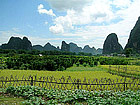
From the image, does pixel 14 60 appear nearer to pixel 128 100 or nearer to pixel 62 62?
pixel 62 62

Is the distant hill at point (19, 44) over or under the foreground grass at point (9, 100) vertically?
over

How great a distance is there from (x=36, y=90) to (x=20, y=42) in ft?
256

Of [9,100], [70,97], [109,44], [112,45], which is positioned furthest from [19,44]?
[70,97]

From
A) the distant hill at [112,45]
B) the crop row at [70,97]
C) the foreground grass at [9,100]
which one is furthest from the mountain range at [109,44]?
the foreground grass at [9,100]

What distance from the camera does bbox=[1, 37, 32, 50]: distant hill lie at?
7806cm

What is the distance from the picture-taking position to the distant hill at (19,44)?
7806cm

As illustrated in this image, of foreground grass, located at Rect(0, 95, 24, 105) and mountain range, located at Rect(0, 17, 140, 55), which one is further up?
mountain range, located at Rect(0, 17, 140, 55)

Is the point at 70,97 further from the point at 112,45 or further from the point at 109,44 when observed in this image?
the point at 109,44

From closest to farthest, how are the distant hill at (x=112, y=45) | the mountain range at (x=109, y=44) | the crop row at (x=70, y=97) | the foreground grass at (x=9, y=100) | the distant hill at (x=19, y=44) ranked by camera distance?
the foreground grass at (x=9, y=100) → the crop row at (x=70, y=97) → the distant hill at (x=19, y=44) → the mountain range at (x=109, y=44) → the distant hill at (x=112, y=45)

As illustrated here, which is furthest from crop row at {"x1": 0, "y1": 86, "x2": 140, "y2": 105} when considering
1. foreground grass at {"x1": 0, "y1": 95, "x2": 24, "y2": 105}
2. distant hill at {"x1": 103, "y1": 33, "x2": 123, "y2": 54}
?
distant hill at {"x1": 103, "y1": 33, "x2": 123, "y2": 54}

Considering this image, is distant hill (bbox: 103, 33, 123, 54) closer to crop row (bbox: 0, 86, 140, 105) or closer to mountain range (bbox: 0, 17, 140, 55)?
mountain range (bbox: 0, 17, 140, 55)

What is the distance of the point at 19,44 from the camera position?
79188mm

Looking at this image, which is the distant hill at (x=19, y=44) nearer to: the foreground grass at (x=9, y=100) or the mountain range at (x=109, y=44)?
the mountain range at (x=109, y=44)

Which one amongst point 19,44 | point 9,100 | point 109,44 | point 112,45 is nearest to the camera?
point 9,100
